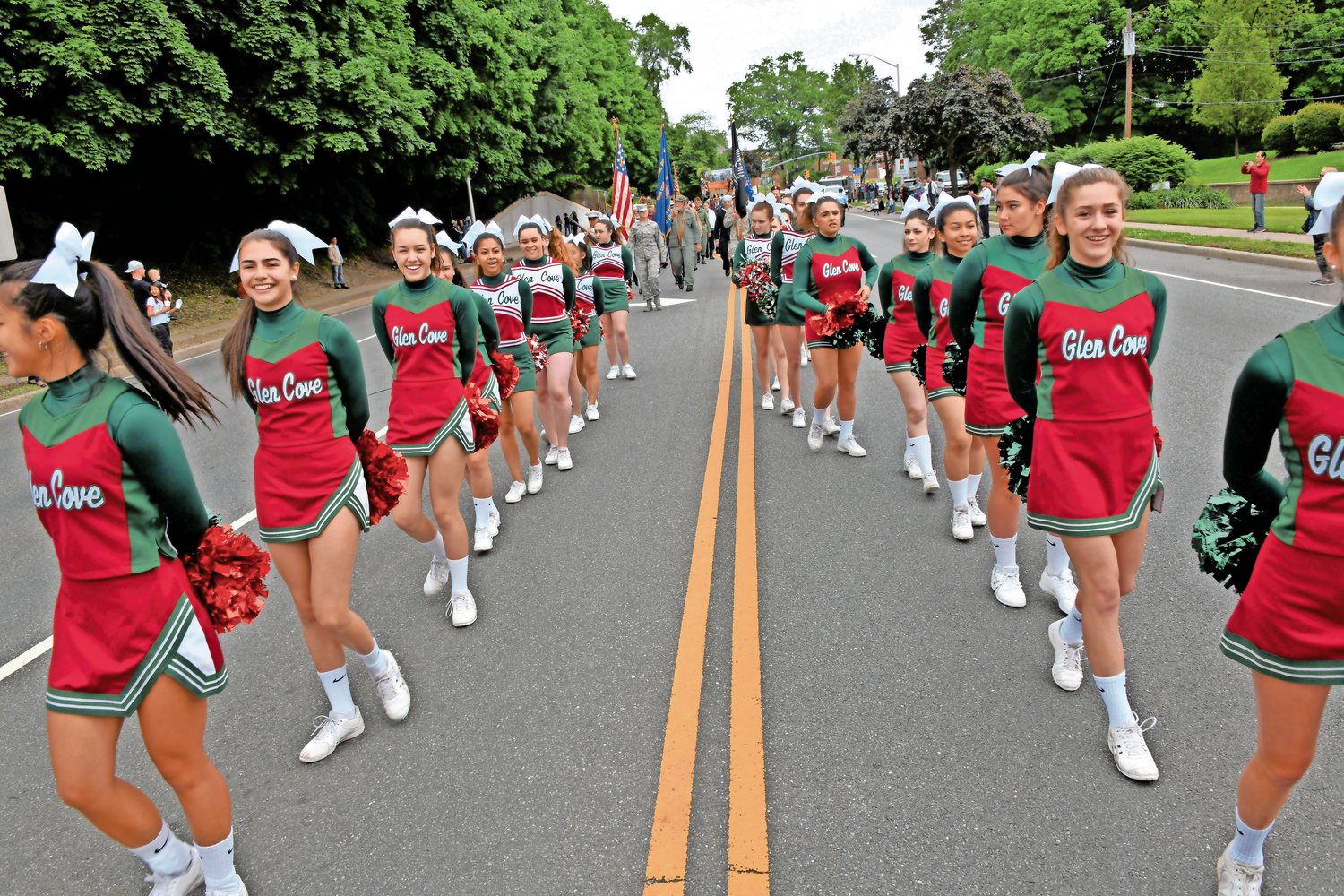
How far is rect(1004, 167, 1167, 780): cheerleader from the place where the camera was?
3303 millimetres

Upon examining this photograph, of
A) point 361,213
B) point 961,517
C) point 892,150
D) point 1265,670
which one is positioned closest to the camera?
point 1265,670

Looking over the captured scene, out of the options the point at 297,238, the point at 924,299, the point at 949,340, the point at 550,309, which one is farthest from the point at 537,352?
the point at 297,238

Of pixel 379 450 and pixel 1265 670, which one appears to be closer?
pixel 1265 670

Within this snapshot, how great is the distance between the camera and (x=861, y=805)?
3.17 metres

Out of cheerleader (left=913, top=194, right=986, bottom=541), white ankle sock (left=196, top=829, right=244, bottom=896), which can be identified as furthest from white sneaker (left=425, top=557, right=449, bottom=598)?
cheerleader (left=913, top=194, right=986, bottom=541)

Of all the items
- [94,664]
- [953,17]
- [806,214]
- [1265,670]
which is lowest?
[1265,670]

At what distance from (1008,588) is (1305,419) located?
8.37ft

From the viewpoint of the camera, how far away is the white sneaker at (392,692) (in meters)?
4.01

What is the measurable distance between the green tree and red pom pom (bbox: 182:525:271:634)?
178ft

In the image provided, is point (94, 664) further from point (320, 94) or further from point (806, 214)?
point (320, 94)

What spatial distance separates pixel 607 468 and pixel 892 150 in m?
39.4

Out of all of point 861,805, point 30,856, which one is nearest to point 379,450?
point 30,856

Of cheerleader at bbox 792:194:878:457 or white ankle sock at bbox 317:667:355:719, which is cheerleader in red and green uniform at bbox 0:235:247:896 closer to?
white ankle sock at bbox 317:667:355:719

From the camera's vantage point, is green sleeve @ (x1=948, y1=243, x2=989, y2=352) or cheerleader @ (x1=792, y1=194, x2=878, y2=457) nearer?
green sleeve @ (x1=948, y1=243, x2=989, y2=352)
